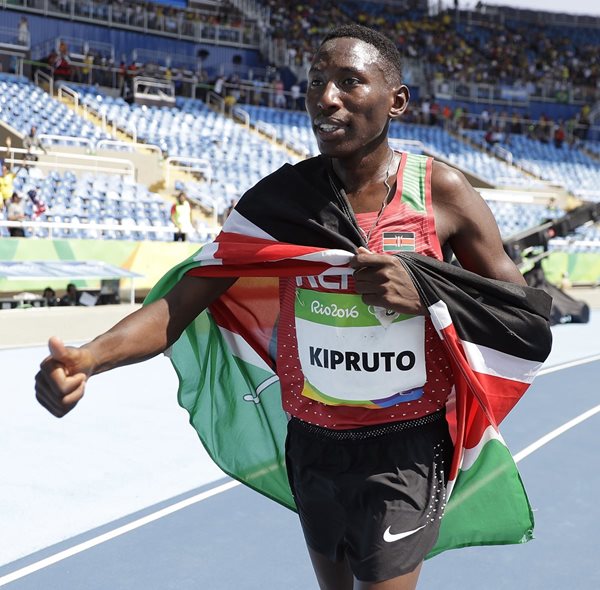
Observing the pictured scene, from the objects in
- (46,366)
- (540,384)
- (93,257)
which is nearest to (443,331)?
(46,366)

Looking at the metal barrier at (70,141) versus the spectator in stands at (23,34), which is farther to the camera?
the spectator in stands at (23,34)

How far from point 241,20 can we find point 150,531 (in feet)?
112

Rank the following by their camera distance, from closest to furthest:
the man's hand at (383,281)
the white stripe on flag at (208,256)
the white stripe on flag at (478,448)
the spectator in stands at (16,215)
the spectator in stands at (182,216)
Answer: the man's hand at (383,281) < the white stripe on flag at (208,256) < the white stripe on flag at (478,448) < the spectator in stands at (16,215) < the spectator in stands at (182,216)

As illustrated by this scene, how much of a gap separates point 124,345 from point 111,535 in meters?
3.17

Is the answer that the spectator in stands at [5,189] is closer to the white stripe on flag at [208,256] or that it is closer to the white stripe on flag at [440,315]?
the white stripe on flag at [208,256]

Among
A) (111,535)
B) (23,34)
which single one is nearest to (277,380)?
(111,535)

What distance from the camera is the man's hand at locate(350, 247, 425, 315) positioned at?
7.41 feet

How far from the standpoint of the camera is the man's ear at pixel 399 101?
247 cm

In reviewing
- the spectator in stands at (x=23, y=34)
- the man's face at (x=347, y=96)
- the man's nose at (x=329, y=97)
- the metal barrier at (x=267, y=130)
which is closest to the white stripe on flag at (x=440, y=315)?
the man's face at (x=347, y=96)

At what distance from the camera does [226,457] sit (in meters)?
3.17

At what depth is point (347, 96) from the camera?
7.71 ft

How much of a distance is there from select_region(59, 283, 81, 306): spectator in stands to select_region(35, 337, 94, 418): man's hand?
12065 millimetres

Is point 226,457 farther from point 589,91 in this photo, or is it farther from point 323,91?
point 589,91

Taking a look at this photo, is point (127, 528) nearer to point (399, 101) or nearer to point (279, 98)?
point (399, 101)
